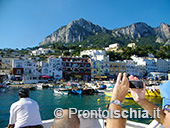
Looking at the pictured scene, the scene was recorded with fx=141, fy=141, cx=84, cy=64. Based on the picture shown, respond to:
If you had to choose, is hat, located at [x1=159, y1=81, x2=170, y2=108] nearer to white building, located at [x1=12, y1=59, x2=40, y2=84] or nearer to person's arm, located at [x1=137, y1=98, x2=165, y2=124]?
person's arm, located at [x1=137, y1=98, x2=165, y2=124]

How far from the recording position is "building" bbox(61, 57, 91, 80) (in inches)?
1981

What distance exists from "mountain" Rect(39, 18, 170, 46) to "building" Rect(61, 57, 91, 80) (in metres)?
97.9

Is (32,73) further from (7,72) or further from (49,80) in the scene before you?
(7,72)

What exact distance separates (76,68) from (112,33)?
129 m

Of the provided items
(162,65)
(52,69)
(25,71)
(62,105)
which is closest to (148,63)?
(162,65)

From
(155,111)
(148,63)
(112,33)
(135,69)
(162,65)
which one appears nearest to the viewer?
(155,111)

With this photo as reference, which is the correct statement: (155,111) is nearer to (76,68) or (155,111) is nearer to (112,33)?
(76,68)

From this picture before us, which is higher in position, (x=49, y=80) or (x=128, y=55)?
(x=128, y=55)

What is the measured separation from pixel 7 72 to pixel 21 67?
6741 mm

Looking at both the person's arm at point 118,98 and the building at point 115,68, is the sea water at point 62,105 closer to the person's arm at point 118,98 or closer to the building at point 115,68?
the person's arm at point 118,98

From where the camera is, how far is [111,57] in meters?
76.2

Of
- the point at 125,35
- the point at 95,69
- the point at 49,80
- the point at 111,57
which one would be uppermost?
the point at 125,35

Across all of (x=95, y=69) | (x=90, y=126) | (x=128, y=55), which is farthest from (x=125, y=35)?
(x=90, y=126)

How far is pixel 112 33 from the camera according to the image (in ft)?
554
